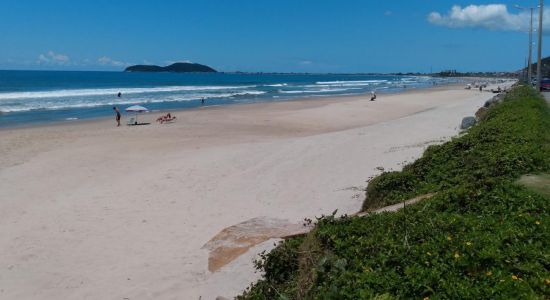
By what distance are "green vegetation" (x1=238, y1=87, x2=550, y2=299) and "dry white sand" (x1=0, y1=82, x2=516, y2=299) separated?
1374 millimetres

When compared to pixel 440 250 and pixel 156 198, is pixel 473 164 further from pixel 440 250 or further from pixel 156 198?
pixel 156 198

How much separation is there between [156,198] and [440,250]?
25.0 ft

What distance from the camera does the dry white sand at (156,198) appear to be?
6512 millimetres

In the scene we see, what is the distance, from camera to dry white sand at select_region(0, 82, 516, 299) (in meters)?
6.51

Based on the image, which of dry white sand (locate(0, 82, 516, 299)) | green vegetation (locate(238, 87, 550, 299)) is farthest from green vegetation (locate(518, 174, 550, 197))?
dry white sand (locate(0, 82, 516, 299))

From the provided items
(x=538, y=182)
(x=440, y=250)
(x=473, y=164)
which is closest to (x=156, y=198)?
(x=473, y=164)

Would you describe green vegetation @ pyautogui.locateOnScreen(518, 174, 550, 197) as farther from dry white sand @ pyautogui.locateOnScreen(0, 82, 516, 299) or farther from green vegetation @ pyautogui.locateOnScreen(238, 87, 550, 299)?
dry white sand @ pyautogui.locateOnScreen(0, 82, 516, 299)

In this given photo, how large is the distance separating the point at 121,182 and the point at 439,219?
909cm

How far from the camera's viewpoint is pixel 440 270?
11.5 feet

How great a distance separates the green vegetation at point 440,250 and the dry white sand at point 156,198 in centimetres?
137

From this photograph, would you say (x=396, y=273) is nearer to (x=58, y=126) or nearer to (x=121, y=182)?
(x=121, y=182)

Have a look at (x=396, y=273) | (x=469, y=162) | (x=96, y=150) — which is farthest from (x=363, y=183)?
(x=96, y=150)

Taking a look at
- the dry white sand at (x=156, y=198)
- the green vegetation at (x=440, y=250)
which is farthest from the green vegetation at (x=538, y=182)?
the dry white sand at (x=156, y=198)

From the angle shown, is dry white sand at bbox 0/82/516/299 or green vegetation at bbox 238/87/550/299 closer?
green vegetation at bbox 238/87/550/299
